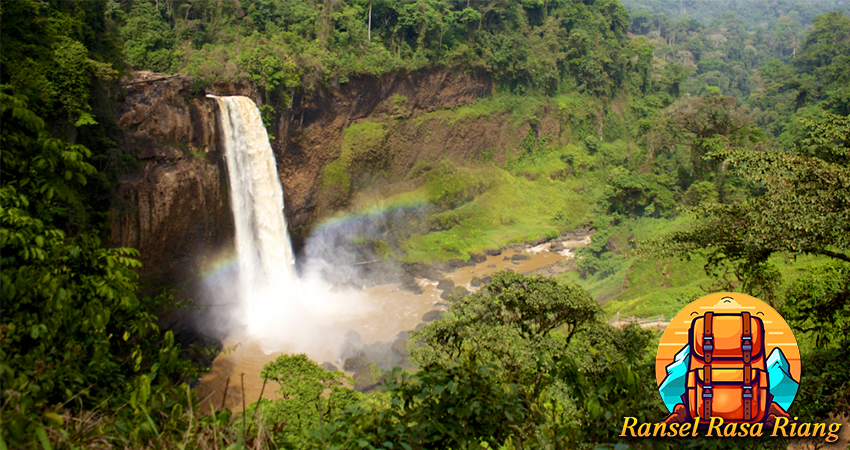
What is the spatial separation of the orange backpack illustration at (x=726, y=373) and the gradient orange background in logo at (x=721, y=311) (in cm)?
8

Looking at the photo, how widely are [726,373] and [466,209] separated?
2818 centimetres

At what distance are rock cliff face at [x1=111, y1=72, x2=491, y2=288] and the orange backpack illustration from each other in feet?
48.0

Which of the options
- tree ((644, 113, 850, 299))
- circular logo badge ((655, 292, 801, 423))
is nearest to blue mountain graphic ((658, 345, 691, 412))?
circular logo badge ((655, 292, 801, 423))

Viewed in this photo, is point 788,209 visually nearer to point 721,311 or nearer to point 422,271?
point 721,311

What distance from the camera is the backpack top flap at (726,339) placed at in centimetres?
464

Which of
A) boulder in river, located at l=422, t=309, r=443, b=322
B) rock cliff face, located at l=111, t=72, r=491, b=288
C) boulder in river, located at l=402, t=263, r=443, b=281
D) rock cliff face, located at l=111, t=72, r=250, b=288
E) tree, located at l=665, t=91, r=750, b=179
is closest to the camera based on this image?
rock cliff face, located at l=111, t=72, r=250, b=288

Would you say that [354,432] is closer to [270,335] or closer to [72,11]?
[72,11]

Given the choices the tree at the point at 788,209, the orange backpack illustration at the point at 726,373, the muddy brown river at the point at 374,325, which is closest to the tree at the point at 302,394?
the muddy brown river at the point at 374,325

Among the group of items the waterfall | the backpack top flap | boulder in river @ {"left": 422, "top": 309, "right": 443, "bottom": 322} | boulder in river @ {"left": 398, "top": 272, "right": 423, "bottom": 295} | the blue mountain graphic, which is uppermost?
the backpack top flap

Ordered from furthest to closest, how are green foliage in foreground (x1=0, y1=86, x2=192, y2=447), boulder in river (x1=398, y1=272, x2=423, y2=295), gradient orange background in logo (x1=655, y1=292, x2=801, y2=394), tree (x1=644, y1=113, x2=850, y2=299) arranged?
boulder in river (x1=398, y1=272, x2=423, y2=295) → tree (x1=644, y1=113, x2=850, y2=299) → gradient orange background in logo (x1=655, y1=292, x2=801, y2=394) → green foliage in foreground (x1=0, y1=86, x2=192, y2=447)

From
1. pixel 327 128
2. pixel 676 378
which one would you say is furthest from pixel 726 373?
pixel 327 128

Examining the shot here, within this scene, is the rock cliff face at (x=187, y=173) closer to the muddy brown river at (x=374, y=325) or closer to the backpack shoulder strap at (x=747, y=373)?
the muddy brown river at (x=374, y=325)

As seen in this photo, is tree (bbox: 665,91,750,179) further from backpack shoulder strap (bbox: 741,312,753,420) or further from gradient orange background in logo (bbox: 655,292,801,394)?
backpack shoulder strap (bbox: 741,312,753,420)

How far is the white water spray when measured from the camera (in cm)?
2000
